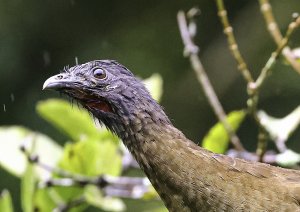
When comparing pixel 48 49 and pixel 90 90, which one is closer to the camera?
pixel 90 90

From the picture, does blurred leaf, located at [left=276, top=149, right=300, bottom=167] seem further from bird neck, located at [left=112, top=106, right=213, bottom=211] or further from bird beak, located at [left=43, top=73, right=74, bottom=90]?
bird beak, located at [left=43, top=73, right=74, bottom=90]

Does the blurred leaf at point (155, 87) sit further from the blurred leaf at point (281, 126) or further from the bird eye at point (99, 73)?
the bird eye at point (99, 73)

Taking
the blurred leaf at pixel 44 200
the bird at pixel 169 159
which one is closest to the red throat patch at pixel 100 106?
the bird at pixel 169 159

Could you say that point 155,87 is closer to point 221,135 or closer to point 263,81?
point 221,135

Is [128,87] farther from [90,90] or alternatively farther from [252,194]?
[252,194]

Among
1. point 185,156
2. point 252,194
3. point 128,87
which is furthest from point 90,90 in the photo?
point 252,194

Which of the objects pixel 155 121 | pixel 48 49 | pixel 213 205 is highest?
pixel 48 49

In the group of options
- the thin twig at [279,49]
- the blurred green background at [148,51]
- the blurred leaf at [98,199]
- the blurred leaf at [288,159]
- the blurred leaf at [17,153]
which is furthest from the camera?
the blurred green background at [148,51]
